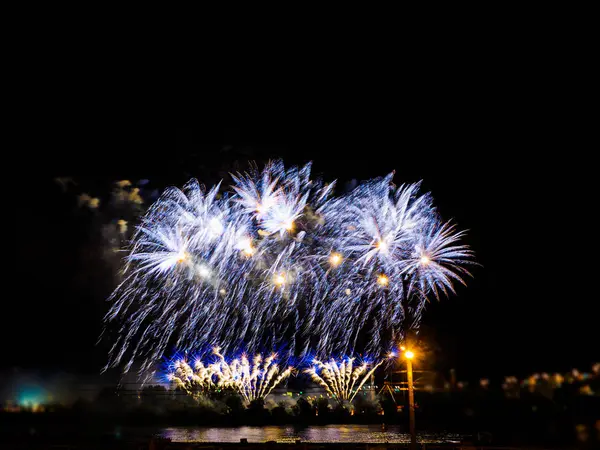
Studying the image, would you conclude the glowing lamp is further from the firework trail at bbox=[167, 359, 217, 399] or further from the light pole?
the firework trail at bbox=[167, 359, 217, 399]

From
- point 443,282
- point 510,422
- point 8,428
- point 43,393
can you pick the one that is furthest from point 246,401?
point 443,282

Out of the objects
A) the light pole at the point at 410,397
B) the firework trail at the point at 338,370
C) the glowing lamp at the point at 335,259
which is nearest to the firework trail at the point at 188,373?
the firework trail at the point at 338,370

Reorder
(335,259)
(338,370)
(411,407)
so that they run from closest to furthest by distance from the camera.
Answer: (411,407) < (335,259) < (338,370)

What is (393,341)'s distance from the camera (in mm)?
29688

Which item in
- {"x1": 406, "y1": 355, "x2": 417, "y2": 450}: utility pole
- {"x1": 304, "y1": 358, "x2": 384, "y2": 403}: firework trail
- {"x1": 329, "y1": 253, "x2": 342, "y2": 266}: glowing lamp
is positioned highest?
{"x1": 304, "y1": 358, "x2": 384, "y2": 403}: firework trail

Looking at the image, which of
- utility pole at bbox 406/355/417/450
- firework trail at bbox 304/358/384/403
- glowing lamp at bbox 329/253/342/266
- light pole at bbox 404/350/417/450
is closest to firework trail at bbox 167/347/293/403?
firework trail at bbox 304/358/384/403

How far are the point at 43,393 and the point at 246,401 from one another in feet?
77.9

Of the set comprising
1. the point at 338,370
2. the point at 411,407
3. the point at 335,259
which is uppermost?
the point at 338,370

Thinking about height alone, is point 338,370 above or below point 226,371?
above

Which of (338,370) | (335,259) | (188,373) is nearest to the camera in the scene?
(335,259)

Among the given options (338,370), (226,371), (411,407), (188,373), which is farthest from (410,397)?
(188,373)

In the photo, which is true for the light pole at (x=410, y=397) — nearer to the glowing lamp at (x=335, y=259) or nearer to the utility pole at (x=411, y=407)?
the utility pole at (x=411, y=407)

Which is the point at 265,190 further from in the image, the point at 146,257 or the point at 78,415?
the point at 78,415

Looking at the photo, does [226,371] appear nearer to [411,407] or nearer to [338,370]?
[338,370]
